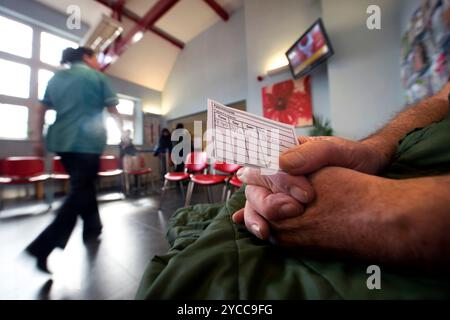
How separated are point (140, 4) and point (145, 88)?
1.53 meters

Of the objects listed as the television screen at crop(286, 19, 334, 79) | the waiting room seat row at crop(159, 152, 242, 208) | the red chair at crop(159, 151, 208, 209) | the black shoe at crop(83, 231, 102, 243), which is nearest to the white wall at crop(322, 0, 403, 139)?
the television screen at crop(286, 19, 334, 79)

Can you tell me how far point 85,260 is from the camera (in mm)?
880

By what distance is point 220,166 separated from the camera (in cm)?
170

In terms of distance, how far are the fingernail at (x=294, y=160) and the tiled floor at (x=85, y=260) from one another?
0.80 m

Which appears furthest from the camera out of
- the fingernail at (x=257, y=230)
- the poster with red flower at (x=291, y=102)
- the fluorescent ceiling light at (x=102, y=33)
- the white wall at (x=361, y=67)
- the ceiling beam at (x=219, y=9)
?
the ceiling beam at (x=219, y=9)

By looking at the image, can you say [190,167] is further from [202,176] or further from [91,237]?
[91,237]

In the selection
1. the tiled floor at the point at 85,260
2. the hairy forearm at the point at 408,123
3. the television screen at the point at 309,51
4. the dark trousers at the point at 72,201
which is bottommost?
the tiled floor at the point at 85,260

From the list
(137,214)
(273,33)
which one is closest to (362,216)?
(137,214)

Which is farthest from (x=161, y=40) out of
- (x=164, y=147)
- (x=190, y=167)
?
(x=190, y=167)

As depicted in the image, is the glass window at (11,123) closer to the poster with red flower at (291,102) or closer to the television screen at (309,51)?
the poster with red flower at (291,102)

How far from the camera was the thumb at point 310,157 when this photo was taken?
0.22 meters

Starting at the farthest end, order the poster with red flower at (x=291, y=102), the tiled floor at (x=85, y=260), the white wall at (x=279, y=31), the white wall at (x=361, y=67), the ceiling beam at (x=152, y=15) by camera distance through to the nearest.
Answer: the ceiling beam at (x=152, y=15) → the poster with red flower at (x=291, y=102) → the white wall at (x=279, y=31) → the white wall at (x=361, y=67) → the tiled floor at (x=85, y=260)

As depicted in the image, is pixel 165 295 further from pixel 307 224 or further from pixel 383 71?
pixel 383 71

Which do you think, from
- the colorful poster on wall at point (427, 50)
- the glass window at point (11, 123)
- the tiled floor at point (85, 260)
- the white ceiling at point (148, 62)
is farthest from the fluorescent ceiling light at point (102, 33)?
the colorful poster on wall at point (427, 50)
